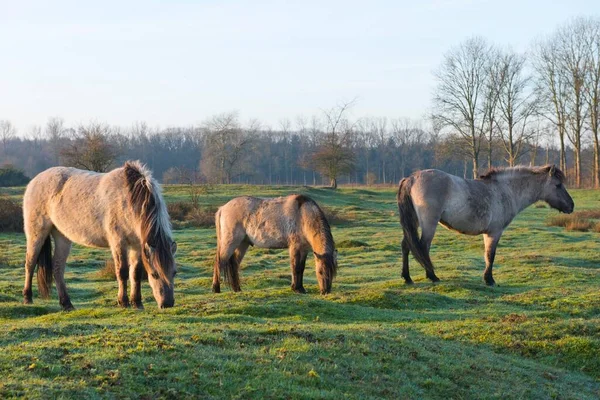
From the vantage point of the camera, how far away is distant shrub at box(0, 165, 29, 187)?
56.8 m

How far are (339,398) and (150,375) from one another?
1.77m

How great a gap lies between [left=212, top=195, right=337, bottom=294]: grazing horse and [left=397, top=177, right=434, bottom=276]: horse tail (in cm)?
223

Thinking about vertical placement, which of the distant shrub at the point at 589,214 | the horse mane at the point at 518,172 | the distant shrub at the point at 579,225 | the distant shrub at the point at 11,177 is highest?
the distant shrub at the point at 11,177

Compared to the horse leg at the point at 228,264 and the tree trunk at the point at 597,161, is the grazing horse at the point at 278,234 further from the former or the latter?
the tree trunk at the point at 597,161

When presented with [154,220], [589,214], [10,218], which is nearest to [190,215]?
[10,218]

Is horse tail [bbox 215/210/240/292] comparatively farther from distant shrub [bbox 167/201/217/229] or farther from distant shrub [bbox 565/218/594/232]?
distant shrub [bbox 565/218/594/232]

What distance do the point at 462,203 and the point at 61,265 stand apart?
8683 millimetres

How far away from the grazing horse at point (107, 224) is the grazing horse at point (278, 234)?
11.2 ft

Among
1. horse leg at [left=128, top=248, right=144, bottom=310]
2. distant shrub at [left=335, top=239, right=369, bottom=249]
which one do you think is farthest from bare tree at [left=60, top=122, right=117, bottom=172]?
horse leg at [left=128, top=248, right=144, bottom=310]

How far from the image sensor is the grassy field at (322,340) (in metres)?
6.53

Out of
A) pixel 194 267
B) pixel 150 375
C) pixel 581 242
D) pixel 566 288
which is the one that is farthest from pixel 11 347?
pixel 581 242

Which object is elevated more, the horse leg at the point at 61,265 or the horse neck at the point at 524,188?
the horse neck at the point at 524,188

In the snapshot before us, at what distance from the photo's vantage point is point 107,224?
37.5ft

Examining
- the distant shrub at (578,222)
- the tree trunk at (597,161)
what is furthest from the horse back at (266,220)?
the tree trunk at (597,161)
